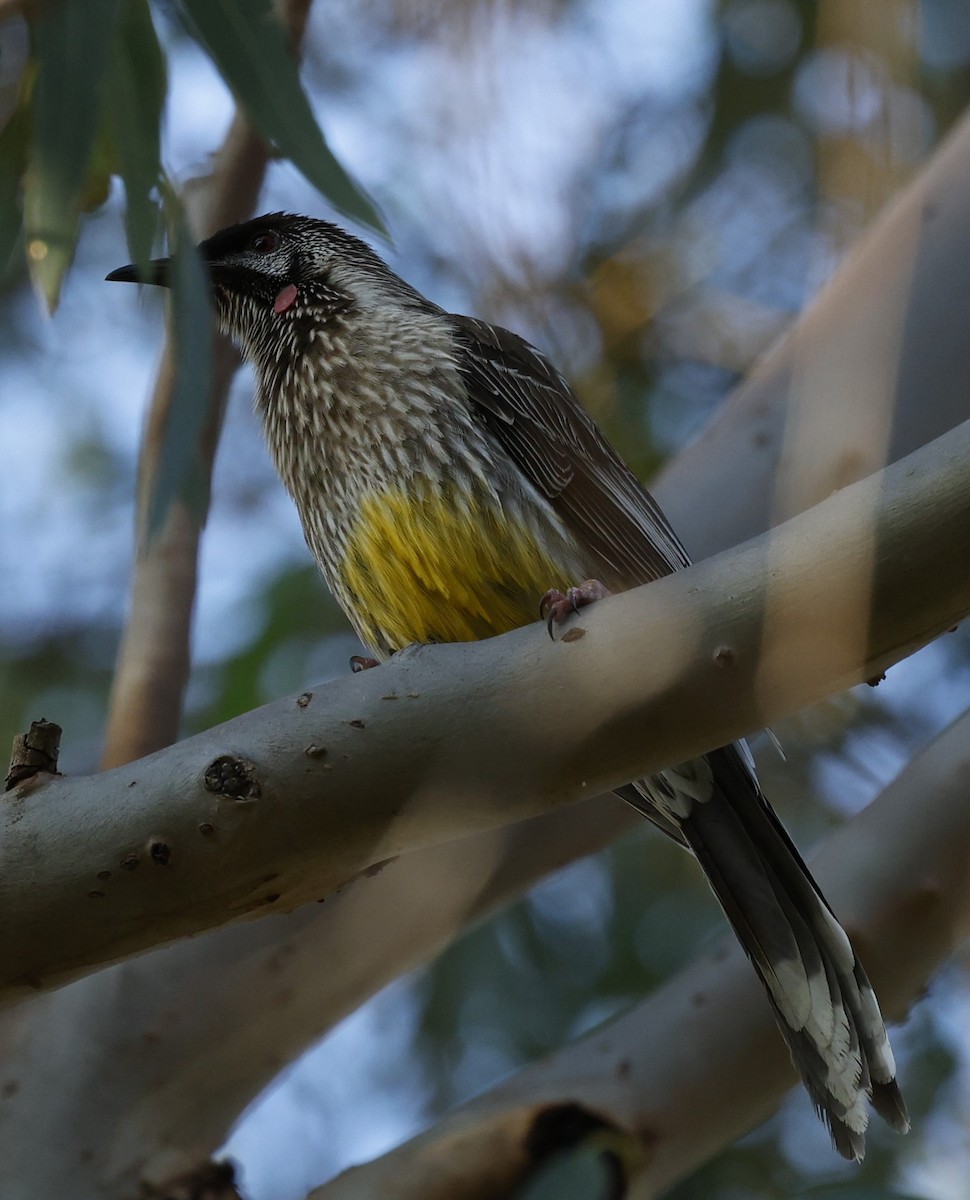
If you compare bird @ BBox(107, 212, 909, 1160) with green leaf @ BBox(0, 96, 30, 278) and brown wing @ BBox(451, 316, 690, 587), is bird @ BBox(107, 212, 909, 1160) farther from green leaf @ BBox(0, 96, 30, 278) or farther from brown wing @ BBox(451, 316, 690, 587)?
green leaf @ BBox(0, 96, 30, 278)

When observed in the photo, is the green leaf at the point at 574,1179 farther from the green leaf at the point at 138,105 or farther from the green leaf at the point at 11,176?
the green leaf at the point at 11,176

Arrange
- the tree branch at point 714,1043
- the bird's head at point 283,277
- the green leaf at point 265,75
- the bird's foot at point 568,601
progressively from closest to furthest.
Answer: the bird's foot at point 568,601 < the tree branch at point 714,1043 < the green leaf at point 265,75 < the bird's head at point 283,277

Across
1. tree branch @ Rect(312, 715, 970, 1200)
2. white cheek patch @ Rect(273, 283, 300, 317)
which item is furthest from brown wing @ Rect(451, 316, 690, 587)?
tree branch @ Rect(312, 715, 970, 1200)

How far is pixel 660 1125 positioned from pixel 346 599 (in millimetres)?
1111

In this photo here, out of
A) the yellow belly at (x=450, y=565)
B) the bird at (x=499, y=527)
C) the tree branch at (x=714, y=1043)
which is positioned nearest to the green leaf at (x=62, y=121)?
the bird at (x=499, y=527)

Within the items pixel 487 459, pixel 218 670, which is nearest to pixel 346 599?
pixel 487 459

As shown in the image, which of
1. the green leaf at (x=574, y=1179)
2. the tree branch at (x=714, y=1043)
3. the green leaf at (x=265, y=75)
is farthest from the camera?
the green leaf at (x=265, y=75)

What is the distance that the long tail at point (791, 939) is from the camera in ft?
7.33

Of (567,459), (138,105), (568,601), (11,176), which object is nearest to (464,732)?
(568,601)

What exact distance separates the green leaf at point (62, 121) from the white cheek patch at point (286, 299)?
924 mm

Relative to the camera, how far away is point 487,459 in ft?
8.89

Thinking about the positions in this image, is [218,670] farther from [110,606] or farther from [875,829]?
[875,829]

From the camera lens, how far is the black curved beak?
2.54m

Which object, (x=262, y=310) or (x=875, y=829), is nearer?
(x=875, y=829)
